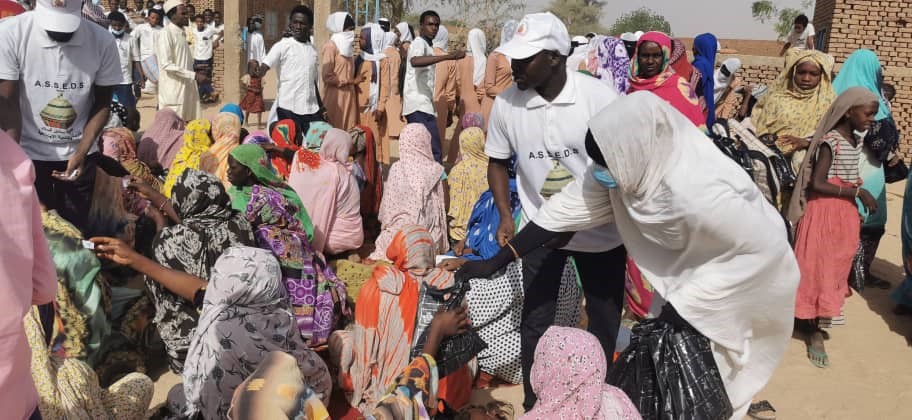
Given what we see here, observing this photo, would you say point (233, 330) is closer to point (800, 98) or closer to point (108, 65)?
point (108, 65)

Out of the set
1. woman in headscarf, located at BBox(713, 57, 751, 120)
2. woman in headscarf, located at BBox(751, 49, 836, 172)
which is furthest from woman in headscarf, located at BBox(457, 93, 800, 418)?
woman in headscarf, located at BBox(713, 57, 751, 120)

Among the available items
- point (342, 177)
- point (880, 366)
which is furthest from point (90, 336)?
point (880, 366)

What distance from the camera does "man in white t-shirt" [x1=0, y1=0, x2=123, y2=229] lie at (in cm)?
377

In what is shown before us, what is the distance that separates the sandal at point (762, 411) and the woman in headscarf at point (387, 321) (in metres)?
1.57

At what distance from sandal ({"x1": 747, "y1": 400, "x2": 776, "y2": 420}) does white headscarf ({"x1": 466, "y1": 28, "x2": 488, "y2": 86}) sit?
20.3ft

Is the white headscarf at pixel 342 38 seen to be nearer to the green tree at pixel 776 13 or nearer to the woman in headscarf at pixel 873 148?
the woman in headscarf at pixel 873 148

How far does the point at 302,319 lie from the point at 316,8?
781 centimetres

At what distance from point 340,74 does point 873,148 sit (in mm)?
5182

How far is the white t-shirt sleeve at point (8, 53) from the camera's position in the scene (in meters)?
3.70

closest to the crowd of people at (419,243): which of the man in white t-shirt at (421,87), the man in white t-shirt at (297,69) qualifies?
the man in white t-shirt at (297,69)

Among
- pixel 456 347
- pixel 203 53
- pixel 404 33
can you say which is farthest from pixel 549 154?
pixel 203 53

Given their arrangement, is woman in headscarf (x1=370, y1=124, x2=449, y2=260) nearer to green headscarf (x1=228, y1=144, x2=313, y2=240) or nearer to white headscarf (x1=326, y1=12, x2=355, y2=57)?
green headscarf (x1=228, y1=144, x2=313, y2=240)

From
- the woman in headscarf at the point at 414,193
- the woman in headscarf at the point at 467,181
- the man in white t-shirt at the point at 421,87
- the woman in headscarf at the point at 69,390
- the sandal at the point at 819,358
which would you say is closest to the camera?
the woman in headscarf at the point at 69,390

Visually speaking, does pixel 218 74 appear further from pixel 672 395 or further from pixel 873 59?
pixel 672 395
